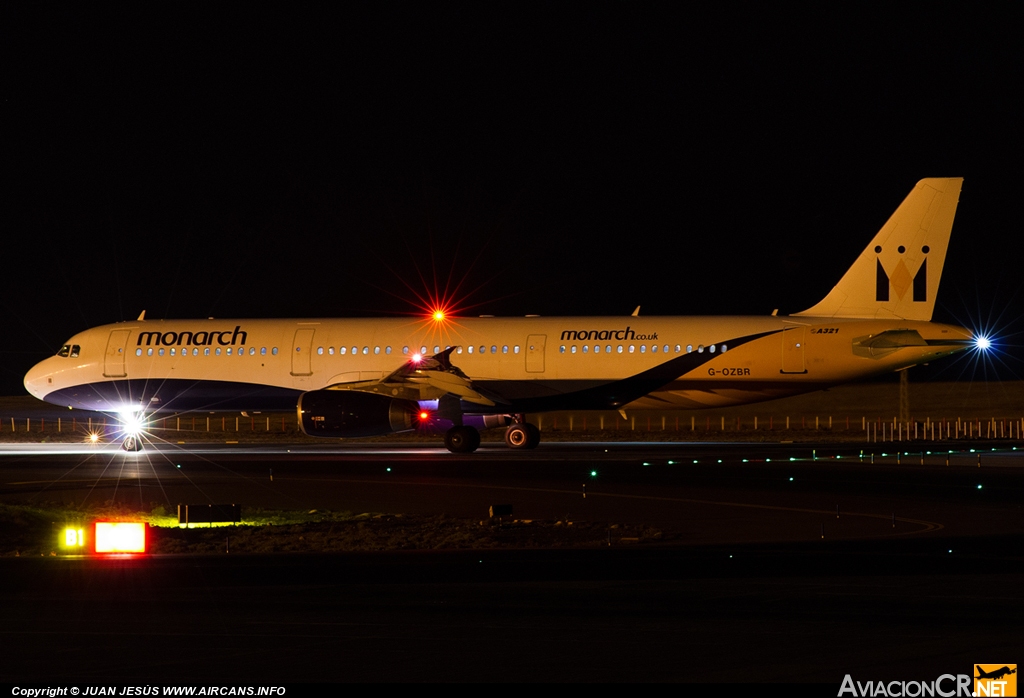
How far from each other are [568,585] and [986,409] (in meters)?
62.4

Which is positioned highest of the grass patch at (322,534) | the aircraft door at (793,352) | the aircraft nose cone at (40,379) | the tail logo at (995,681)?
the aircraft nose cone at (40,379)

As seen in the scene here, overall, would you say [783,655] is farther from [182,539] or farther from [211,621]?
[182,539]

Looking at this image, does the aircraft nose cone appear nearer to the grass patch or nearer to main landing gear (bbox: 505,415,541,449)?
main landing gear (bbox: 505,415,541,449)

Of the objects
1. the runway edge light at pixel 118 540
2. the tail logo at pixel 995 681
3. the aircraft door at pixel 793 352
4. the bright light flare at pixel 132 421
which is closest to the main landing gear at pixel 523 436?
the aircraft door at pixel 793 352

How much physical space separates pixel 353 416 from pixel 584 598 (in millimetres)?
26476

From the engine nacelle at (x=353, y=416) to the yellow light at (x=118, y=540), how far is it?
21.6 m

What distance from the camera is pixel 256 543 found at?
64.9 ft

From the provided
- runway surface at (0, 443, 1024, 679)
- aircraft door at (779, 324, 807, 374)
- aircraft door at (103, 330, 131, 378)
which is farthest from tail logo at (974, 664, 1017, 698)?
aircraft door at (103, 330, 131, 378)

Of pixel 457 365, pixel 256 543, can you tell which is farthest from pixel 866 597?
pixel 457 365

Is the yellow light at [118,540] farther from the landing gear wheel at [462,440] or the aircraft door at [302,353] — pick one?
the aircraft door at [302,353]

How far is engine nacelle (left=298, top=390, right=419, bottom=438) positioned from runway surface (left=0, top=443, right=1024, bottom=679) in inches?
474

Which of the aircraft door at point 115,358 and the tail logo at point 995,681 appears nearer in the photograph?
the tail logo at point 995,681

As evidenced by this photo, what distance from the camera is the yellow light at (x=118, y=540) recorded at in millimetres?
17797

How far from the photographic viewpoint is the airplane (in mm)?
40312
